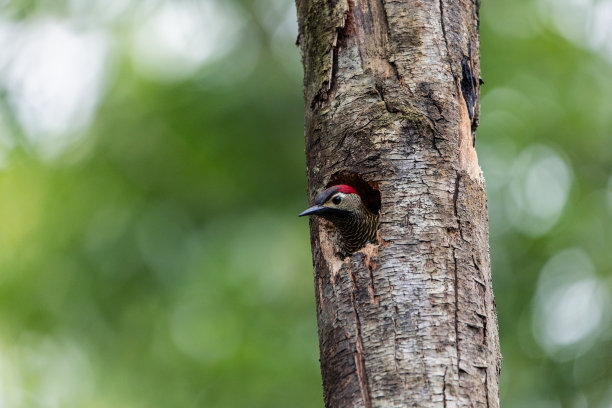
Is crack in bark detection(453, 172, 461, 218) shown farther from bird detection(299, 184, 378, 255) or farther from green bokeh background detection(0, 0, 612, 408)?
green bokeh background detection(0, 0, 612, 408)

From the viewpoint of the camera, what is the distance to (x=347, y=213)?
502cm

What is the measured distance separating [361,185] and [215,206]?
4.53m

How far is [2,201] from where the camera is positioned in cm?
963

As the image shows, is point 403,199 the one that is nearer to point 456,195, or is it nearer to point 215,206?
point 456,195

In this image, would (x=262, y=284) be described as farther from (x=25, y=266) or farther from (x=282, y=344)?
(x=25, y=266)

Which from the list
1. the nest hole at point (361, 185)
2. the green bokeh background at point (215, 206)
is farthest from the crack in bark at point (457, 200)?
the green bokeh background at point (215, 206)

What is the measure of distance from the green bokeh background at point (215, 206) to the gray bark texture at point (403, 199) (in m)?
4.28

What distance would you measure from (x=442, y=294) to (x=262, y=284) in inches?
202

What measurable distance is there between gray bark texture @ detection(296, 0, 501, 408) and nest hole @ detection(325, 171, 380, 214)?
2 cm

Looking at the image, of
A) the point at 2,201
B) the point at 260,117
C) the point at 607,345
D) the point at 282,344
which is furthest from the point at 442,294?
the point at 2,201

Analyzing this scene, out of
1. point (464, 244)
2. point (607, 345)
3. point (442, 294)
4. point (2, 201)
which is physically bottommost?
point (442, 294)

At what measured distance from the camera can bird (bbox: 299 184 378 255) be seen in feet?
15.2

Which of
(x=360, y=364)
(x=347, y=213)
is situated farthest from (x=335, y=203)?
(x=360, y=364)

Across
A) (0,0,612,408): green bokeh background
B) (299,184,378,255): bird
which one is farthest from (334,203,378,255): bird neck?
(0,0,612,408): green bokeh background
